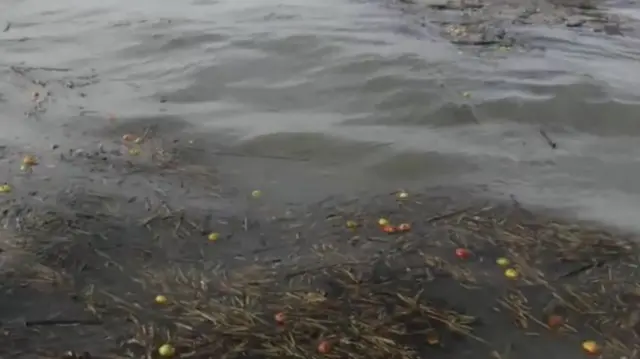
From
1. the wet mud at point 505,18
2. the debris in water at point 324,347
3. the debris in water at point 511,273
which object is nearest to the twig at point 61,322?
the debris in water at point 324,347

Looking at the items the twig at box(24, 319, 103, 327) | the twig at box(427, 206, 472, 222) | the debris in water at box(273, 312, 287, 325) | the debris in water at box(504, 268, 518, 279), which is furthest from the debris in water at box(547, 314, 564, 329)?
the twig at box(24, 319, 103, 327)

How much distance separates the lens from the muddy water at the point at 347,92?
7.62 meters

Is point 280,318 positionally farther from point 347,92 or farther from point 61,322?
point 347,92

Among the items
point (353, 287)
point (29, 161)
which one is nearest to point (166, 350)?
point (353, 287)

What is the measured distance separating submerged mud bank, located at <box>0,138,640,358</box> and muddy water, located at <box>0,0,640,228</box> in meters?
0.56

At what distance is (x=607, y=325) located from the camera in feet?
17.2

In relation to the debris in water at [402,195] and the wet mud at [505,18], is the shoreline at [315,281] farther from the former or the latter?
the wet mud at [505,18]

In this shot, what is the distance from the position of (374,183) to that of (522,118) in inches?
110

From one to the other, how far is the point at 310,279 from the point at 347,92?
471 cm

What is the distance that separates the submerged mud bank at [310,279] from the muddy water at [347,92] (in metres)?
0.56

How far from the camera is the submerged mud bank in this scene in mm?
5059

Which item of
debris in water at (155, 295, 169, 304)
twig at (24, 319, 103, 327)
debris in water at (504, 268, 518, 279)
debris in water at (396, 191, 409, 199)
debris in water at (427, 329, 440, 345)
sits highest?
twig at (24, 319, 103, 327)

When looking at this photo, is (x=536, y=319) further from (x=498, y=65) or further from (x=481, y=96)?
(x=498, y=65)

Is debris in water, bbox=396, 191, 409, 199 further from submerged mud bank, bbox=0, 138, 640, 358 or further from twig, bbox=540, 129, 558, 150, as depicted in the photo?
twig, bbox=540, 129, 558, 150
